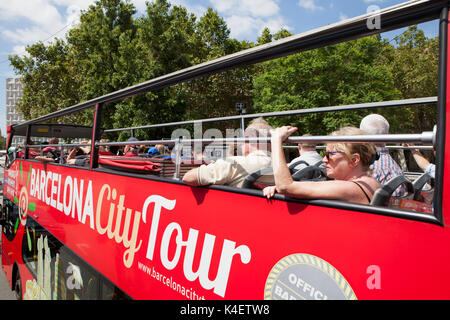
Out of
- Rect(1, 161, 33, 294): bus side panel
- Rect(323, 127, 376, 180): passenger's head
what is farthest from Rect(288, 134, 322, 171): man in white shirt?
Rect(1, 161, 33, 294): bus side panel

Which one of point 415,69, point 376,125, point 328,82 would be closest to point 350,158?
point 376,125

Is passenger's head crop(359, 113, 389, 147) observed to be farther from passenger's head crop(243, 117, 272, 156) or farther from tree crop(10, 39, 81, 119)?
tree crop(10, 39, 81, 119)

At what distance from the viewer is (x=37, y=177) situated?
13.9ft

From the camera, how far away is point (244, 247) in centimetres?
148

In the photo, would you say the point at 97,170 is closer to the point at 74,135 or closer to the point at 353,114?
the point at 74,135

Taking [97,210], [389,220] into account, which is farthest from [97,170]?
[389,220]

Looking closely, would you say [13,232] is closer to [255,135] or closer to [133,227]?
[133,227]

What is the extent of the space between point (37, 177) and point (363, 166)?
409cm

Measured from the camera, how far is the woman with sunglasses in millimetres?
1236

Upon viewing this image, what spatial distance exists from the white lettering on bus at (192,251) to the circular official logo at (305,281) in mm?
171

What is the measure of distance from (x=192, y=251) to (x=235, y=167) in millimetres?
506

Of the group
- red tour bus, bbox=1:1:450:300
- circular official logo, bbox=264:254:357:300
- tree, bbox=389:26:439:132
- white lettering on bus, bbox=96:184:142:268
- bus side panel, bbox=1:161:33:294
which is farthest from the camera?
tree, bbox=389:26:439:132

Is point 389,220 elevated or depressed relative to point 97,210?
elevated
